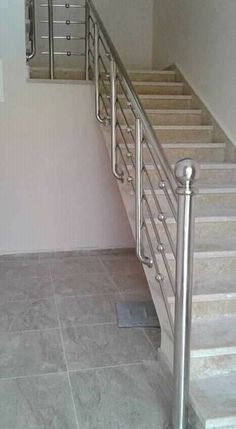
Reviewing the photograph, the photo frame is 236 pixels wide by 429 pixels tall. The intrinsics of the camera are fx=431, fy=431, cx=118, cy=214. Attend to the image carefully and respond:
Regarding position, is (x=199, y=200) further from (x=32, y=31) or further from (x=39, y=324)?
(x=32, y=31)

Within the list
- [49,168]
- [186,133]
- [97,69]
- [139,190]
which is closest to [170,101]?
[186,133]

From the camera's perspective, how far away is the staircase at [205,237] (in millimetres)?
1922

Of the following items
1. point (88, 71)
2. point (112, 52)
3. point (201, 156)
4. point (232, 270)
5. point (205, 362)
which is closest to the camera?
point (205, 362)

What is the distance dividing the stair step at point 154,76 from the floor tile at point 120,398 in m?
3.24

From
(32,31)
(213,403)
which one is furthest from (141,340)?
(32,31)

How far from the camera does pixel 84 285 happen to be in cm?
351

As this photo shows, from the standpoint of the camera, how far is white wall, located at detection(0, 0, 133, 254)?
4020 millimetres

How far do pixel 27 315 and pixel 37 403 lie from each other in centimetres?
100

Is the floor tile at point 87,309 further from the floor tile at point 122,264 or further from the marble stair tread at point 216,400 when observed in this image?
the marble stair tread at point 216,400

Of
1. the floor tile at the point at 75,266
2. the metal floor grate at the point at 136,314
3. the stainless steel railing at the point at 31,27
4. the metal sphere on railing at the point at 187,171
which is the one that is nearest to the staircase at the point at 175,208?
the metal sphere on railing at the point at 187,171

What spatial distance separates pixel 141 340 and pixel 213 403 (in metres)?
0.83

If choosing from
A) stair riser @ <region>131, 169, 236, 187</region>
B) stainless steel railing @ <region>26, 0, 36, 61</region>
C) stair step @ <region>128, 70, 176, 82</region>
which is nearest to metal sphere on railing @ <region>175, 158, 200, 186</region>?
stair riser @ <region>131, 169, 236, 187</region>

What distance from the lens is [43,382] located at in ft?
6.97

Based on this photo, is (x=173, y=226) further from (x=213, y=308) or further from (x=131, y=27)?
(x=131, y=27)
